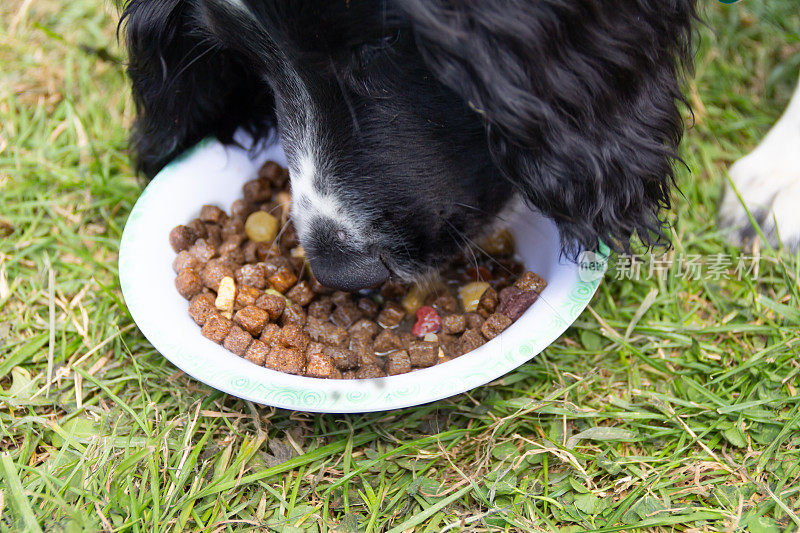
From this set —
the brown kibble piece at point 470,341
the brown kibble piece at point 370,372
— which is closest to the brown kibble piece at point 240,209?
the brown kibble piece at point 370,372

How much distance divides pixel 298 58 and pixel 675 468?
1254mm

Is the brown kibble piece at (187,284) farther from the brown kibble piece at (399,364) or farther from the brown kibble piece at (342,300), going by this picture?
the brown kibble piece at (399,364)

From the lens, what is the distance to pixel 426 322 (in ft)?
6.15

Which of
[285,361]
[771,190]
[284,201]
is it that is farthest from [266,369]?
[771,190]

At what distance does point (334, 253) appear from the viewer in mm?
1652

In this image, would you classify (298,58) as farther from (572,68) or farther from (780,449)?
(780,449)

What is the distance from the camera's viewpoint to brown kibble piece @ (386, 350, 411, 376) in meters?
1.68

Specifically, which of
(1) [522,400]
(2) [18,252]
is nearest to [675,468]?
(1) [522,400]

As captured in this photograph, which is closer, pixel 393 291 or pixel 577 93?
pixel 577 93

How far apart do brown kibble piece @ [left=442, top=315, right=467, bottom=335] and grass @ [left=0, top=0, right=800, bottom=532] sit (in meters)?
0.16

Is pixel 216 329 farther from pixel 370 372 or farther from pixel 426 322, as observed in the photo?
pixel 426 322

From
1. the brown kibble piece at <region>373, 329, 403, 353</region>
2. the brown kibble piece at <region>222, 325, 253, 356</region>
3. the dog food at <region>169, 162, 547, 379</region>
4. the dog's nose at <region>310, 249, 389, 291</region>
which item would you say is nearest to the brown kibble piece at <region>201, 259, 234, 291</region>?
the dog food at <region>169, 162, 547, 379</region>

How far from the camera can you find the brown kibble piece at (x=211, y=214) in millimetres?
2066

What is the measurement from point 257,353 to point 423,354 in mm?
391
